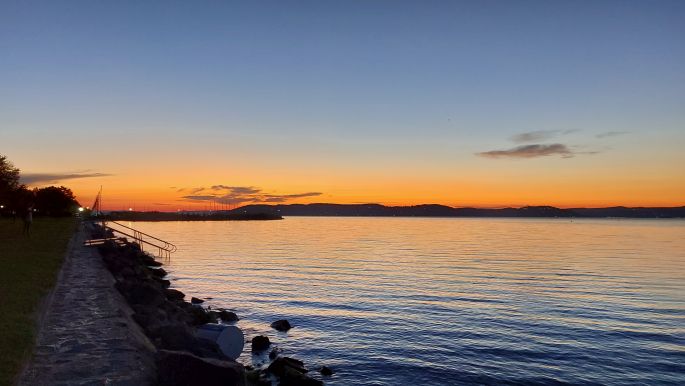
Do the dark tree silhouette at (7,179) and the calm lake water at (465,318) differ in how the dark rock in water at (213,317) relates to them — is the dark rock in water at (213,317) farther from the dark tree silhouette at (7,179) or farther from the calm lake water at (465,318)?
the dark tree silhouette at (7,179)

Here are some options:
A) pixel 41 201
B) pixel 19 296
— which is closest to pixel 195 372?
pixel 19 296

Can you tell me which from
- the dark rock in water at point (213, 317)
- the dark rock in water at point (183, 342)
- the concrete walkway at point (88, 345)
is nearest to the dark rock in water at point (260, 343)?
the dark rock in water at point (213, 317)

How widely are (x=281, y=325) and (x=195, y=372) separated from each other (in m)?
14.5

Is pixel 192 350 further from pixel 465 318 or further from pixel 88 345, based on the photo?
pixel 465 318

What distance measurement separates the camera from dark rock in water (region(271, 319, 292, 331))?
27.0 meters

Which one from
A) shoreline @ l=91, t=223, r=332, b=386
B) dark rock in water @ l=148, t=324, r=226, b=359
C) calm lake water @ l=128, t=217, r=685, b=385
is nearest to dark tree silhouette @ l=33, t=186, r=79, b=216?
calm lake water @ l=128, t=217, r=685, b=385

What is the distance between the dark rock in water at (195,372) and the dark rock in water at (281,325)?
13904 millimetres

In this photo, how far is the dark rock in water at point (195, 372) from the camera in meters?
12.8

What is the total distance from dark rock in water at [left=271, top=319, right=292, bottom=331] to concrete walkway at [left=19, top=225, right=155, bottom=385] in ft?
26.4

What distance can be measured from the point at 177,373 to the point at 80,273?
21478 mm

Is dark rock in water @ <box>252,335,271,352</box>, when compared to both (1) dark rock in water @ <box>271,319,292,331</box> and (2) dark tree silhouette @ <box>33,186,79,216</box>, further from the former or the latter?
(2) dark tree silhouette @ <box>33,186,79,216</box>

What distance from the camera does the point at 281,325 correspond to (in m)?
27.1

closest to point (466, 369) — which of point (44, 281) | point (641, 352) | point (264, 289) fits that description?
point (641, 352)

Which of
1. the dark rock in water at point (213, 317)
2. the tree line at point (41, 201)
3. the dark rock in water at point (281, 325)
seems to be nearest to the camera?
the dark rock in water at point (213, 317)
